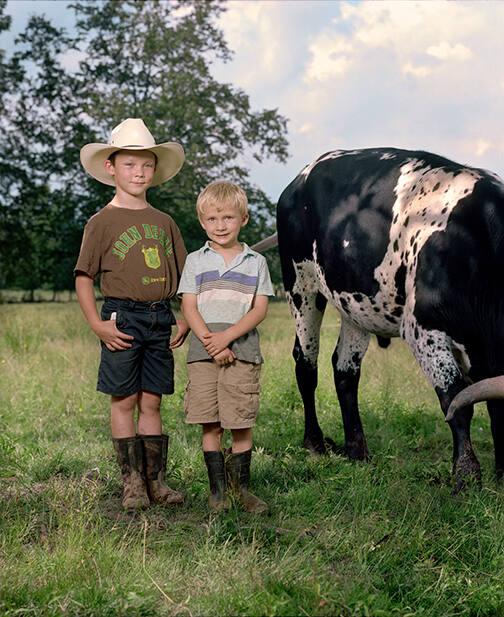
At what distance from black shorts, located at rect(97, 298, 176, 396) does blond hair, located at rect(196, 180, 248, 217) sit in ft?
2.10

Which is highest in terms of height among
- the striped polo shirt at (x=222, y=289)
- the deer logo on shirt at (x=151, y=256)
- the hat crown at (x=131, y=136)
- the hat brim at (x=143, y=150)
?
the hat crown at (x=131, y=136)

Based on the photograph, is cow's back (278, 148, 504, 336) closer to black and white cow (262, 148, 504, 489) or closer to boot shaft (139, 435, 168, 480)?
black and white cow (262, 148, 504, 489)

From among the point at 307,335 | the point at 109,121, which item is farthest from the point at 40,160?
the point at 307,335

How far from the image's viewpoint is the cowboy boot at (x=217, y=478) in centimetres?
447

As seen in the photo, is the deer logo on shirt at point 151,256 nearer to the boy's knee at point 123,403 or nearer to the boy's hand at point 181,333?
the boy's hand at point 181,333

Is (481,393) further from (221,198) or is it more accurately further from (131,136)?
(131,136)

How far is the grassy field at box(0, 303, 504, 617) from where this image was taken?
10.6 feet

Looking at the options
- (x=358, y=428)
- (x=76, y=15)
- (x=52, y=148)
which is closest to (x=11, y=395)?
(x=358, y=428)

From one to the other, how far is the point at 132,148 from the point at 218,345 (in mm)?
1160

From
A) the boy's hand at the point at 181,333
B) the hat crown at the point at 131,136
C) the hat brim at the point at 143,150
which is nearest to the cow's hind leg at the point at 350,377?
the boy's hand at the point at 181,333

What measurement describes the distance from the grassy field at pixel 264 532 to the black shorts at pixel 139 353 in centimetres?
64

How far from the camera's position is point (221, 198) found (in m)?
4.27

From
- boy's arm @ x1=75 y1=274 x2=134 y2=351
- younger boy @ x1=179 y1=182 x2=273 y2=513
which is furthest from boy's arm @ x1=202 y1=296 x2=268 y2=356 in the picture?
boy's arm @ x1=75 y1=274 x2=134 y2=351

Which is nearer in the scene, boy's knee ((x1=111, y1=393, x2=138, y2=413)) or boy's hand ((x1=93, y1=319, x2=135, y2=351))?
boy's hand ((x1=93, y1=319, x2=135, y2=351))
